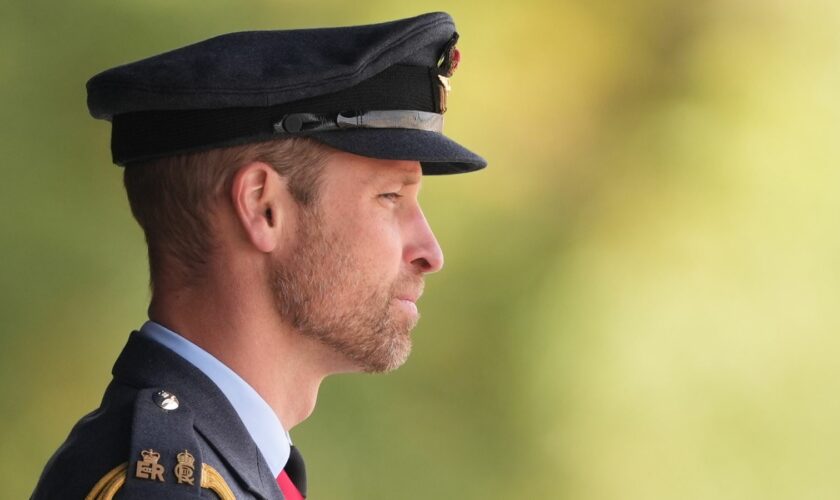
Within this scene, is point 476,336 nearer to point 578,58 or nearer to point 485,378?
point 485,378

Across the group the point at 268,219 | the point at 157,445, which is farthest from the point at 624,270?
the point at 157,445

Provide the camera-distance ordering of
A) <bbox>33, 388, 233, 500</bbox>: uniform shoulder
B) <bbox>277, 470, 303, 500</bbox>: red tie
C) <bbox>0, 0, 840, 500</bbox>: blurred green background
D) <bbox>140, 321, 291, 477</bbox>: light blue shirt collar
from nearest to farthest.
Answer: <bbox>33, 388, 233, 500</bbox>: uniform shoulder < <bbox>140, 321, 291, 477</bbox>: light blue shirt collar < <bbox>277, 470, 303, 500</bbox>: red tie < <bbox>0, 0, 840, 500</bbox>: blurred green background

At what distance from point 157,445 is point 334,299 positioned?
0.28 meters

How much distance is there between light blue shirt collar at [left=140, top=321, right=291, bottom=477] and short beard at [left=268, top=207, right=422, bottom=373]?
0.28 ft

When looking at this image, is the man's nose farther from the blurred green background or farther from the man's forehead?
the blurred green background

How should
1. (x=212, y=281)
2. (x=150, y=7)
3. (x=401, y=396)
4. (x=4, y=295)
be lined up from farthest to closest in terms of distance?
1. (x=401, y=396)
2. (x=150, y=7)
3. (x=4, y=295)
4. (x=212, y=281)

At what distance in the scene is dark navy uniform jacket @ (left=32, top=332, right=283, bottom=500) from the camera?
110cm

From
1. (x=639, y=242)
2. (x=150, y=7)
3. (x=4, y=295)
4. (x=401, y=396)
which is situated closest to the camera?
(x=4, y=295)

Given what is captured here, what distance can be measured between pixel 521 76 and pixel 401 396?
740 millimetres

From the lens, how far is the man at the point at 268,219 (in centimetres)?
128

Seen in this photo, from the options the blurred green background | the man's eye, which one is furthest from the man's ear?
the blurred green background

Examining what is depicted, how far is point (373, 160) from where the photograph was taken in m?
1.37

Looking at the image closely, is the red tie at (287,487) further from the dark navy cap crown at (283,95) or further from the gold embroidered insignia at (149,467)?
the dark navy cap crown at (283,95)

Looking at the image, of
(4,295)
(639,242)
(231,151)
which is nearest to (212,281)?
(231,151)
